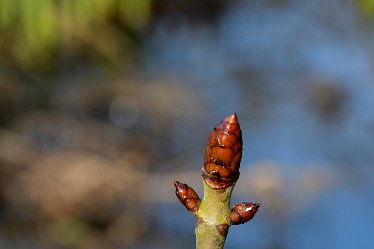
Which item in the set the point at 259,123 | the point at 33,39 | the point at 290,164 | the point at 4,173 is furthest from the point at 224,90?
the point at 4,173

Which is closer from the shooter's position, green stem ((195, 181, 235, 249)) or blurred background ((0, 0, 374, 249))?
green stem ((195, 181, 235, 249))

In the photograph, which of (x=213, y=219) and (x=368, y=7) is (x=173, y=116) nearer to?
(x=368, y=7)

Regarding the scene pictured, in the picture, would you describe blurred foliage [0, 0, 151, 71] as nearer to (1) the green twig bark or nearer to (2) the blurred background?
(2) the blurred background

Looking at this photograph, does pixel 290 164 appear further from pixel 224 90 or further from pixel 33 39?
pixel 33 39

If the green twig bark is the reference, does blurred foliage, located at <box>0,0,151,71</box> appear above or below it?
above

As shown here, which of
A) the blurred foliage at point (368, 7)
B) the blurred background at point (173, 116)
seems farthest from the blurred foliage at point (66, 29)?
the blurred foliage at point (368, 7)

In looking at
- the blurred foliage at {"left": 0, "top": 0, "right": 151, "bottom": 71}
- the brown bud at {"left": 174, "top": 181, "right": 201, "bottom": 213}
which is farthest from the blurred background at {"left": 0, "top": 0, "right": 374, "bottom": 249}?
the brown bud at {"left": 174, "top": 181, "right": 201, "bottom": 213}

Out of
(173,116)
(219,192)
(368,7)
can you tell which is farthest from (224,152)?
(368,7)

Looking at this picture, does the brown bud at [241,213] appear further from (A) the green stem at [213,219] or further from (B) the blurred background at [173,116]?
(B) the blurred background at [173,116]
